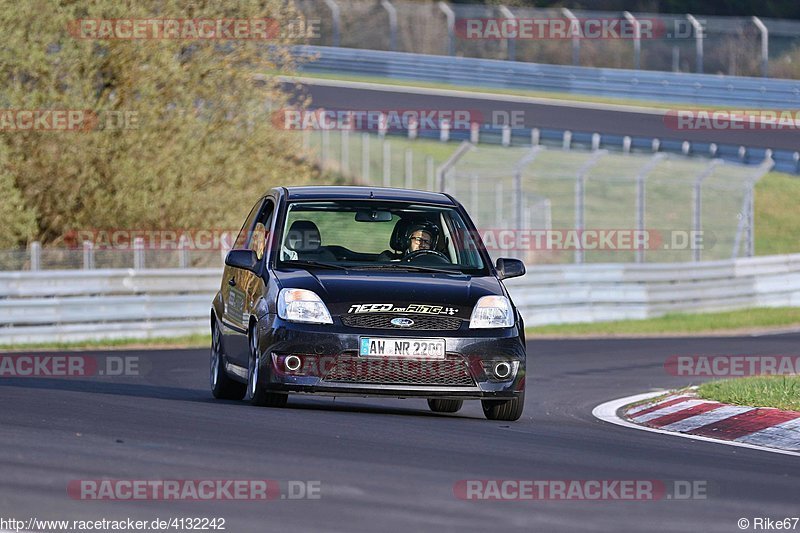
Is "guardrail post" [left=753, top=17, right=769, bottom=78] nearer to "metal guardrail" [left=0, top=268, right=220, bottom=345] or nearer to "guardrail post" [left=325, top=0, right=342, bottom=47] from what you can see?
"guardrail post" [left=325, top=0, right=342, bottom=47]

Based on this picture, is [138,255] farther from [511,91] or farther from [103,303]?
[511,91]

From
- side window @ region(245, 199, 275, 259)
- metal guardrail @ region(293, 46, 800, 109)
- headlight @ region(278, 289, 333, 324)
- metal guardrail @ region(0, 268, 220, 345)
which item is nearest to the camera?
headlight @ region(278, 289, 333, 324)

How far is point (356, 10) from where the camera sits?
170 feet

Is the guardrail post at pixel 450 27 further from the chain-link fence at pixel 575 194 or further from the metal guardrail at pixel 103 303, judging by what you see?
the metal guardrail at pixel 103 303

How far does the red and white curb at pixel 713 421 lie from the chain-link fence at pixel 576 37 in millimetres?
28112

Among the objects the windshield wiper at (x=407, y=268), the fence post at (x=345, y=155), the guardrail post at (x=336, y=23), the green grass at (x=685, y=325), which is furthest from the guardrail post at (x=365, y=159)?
the windshield wiper at (x=407, y=268)

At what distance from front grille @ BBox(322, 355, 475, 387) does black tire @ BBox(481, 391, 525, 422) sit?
77 cm

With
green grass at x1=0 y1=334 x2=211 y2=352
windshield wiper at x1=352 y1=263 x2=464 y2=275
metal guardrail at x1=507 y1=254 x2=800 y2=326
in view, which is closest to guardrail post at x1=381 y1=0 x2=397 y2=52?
metal guardrail at x1=507 y1=254 x2=800 y2=326

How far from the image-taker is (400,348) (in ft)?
34.1

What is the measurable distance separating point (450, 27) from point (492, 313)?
130 feet

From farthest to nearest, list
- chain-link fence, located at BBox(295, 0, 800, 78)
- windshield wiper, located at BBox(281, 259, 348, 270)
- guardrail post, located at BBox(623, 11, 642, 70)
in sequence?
guardrail post, located at BBox(623, 11, 642, 70)
chain-link fence, located at BBox(295, 0, 800, 78)
windshield wiper, located at BBox(281, 259, 348, 270)

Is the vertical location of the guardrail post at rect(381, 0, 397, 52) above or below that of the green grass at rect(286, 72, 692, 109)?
above

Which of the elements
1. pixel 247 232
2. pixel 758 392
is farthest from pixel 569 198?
pixel 247 232

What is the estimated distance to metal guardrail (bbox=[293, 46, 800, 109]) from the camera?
4272cm
